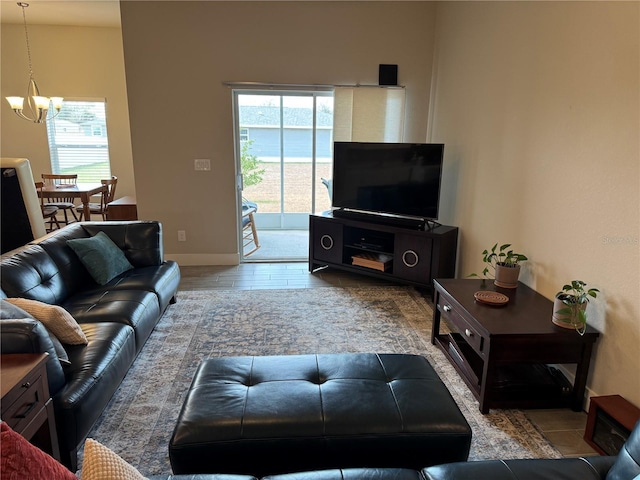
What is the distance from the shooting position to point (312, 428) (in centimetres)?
158

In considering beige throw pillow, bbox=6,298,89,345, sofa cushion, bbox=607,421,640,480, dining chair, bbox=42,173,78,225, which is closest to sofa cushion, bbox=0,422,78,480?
beige throw pillow, bbox=6,298,89,345

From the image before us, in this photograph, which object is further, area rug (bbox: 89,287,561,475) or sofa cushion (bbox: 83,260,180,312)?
sofa cushion (bbox: 83,260,180,312)

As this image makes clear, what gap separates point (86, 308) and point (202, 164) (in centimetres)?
236

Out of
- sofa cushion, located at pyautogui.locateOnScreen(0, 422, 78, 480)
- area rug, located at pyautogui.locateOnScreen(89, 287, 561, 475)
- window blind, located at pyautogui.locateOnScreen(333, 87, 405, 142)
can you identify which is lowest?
area rug, located at pyautogui.locateOnScreen(89, 287, 561, 475)

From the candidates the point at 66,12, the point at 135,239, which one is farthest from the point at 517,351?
→ the point at 66,12

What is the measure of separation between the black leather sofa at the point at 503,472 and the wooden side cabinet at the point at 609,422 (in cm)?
61

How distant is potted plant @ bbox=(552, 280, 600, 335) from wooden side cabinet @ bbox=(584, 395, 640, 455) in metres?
0.35

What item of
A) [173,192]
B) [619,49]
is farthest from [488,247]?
[173,192]

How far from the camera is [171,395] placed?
2408 millimetres

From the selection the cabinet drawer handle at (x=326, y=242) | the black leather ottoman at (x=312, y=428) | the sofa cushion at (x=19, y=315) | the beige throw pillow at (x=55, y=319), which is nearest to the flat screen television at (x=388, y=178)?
the cabinet drawer handle at (x=326, y=242)

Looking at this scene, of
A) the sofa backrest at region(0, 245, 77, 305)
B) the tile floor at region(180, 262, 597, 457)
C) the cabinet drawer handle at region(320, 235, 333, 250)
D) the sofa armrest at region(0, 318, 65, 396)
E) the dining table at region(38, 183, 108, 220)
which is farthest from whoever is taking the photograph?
the dining table at region(38, 183, 108, 220)

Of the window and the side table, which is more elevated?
the window

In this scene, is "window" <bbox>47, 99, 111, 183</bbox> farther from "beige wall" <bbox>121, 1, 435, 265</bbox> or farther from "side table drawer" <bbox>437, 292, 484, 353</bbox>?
"side table drawer" <bbox>437, 292, 484, 353</bbox>

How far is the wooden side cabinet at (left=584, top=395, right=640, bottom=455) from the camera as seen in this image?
74.5 inches
